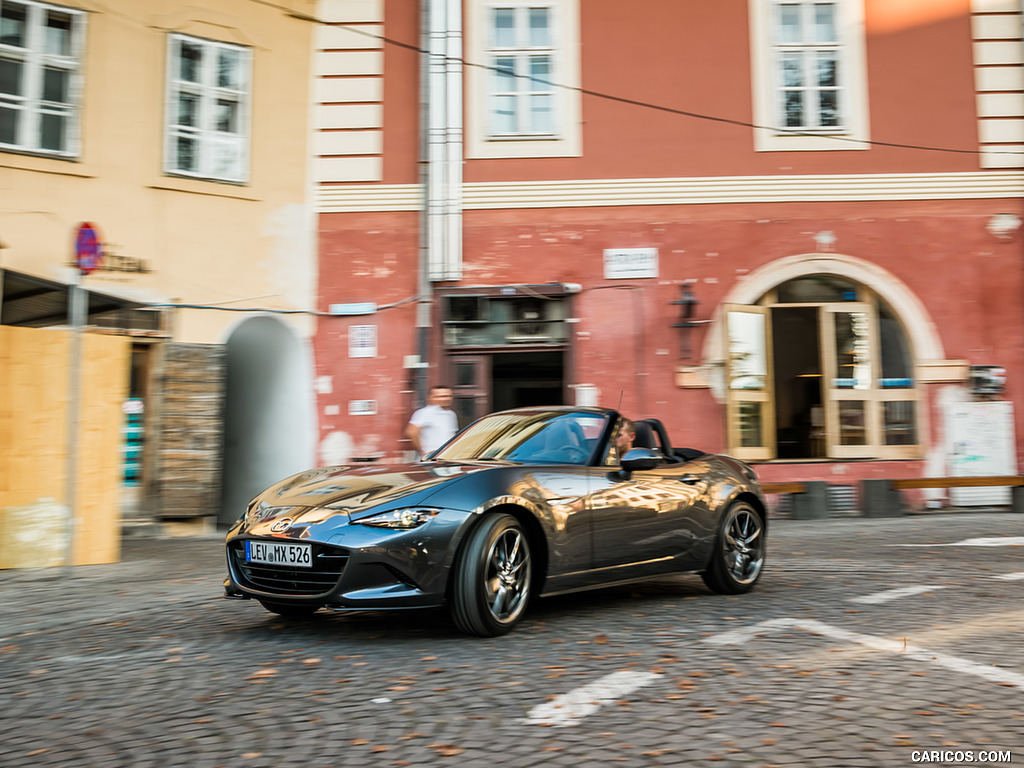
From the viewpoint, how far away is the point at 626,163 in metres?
14.4

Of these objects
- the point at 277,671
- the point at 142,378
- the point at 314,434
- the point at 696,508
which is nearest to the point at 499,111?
the point at 314,434

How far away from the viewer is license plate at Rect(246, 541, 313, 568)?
16.8 feet

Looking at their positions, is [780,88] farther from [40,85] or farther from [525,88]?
[40,85]

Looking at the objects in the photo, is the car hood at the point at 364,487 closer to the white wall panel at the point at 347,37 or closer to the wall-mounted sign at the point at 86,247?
the wall-mounted sign at the point at 86,247

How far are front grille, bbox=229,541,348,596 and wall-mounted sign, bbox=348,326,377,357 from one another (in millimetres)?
8577

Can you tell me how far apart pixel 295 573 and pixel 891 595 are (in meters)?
4.25

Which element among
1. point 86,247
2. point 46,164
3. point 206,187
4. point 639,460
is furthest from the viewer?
point 206,187

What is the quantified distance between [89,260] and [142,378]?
193 inches

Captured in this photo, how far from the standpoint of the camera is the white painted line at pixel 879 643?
4562mm

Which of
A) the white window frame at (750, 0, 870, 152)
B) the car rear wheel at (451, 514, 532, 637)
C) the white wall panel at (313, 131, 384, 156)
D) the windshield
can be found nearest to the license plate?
the car rear wheel at (451, 514, 532, 637)

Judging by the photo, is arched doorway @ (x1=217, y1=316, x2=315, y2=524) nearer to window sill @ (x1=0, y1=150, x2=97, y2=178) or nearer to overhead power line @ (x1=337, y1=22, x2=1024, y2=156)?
window sill @ (x1=0, y1=150, x2=97, y2=178)

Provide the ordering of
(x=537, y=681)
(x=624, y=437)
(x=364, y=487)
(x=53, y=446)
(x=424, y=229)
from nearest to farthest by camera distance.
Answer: (x=537, y=681) → (x=364, y=487) → (x=624, y=437) → (x=53, y=446) → (x=424, y=229)

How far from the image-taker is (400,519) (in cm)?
511

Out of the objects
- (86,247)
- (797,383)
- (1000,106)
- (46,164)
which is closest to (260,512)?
(86,247)
